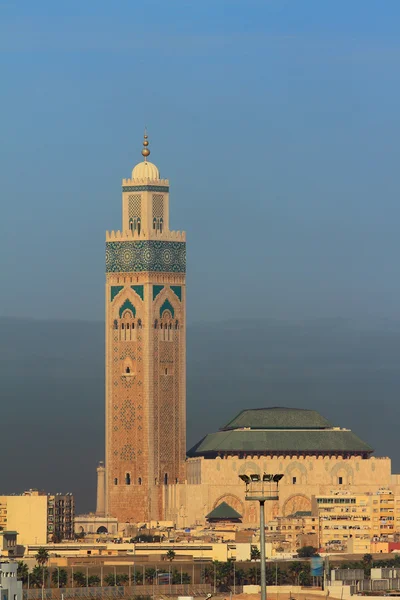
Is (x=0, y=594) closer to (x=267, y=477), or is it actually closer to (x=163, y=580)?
(x=267, y=477)

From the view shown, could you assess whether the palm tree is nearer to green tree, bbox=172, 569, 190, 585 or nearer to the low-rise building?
green tree, bbox=172, 569, 190, 585

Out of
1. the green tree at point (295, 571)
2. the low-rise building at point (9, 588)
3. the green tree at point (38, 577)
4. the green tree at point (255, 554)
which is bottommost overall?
the low-rise building at point (9, 588)

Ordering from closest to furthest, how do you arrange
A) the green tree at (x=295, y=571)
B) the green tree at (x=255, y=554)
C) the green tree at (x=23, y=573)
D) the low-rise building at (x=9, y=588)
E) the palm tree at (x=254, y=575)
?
the low-rise building at (x=9, y=588), the green tree at (x=23, y=573), the palm tree at (x=254, y=575), the green tree at (x=295, y=571), the green tree at (x=255, y=554)

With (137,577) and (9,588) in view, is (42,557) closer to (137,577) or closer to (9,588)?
(137,577)

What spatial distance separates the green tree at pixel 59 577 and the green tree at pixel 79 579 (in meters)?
0.73

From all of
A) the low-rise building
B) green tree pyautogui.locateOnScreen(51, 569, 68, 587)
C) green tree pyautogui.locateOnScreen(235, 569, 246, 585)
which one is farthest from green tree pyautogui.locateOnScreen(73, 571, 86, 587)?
the low-rise building

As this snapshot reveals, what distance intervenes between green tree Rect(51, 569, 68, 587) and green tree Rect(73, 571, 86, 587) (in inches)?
28.8

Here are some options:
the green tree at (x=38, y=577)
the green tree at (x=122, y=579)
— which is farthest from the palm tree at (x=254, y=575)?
the green tree at (x=38, y=577)

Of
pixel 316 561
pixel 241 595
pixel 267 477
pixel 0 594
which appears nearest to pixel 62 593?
pixel 241 595

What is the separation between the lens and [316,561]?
185m

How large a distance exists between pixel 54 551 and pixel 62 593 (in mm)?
37608

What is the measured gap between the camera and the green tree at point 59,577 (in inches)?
6654

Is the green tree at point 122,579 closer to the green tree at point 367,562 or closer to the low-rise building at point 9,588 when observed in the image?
Answer: the green tree at point 367,562

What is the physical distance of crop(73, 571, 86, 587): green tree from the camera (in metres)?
169
